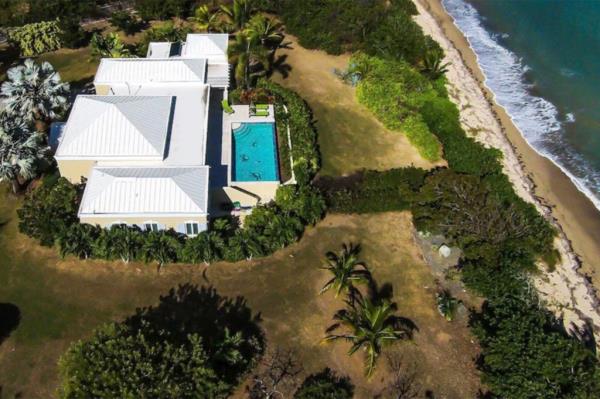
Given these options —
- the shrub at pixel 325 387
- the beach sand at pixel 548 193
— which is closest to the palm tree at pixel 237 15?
the beach sand at pixel 548 193

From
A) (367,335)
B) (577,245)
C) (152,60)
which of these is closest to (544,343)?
(367,335)

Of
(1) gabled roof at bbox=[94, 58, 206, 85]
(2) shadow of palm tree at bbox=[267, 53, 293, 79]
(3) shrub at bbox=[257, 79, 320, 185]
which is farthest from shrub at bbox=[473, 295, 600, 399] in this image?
(2) shadow of palm tree at bbox=[267, 53, 293, 79]

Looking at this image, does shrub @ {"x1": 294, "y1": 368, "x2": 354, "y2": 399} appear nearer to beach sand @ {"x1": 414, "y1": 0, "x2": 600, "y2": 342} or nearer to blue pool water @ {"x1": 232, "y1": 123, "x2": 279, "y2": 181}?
beach sand @ {"x1": 414, "y1": 0, "x2": 600, "y2": 342}

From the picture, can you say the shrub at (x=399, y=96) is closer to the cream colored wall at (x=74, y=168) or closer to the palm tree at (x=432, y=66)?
the palm tree at (x=432, y=66)

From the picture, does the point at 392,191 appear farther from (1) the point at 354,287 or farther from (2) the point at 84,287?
(2) the point at 84,287

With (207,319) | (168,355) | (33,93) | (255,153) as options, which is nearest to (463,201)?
(255,153)

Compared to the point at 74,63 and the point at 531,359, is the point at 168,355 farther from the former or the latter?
the point at 74,63
